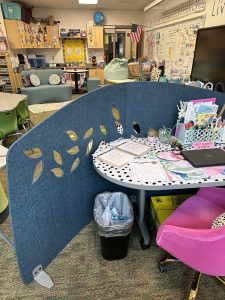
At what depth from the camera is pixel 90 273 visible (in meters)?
1.39

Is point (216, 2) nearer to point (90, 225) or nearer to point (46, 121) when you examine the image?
point (46, 121)

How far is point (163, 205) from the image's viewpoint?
169 centimetres

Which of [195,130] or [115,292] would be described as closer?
[115,292]

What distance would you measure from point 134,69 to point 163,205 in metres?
2.48

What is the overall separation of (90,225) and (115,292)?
60 cm

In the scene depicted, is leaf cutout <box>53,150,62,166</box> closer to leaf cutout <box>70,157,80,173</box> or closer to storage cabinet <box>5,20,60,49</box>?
leaf cutout <box>70,157,80,173</box>

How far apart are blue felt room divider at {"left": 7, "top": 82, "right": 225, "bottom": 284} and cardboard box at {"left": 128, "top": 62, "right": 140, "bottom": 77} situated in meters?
1.98

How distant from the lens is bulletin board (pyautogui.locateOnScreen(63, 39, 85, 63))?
7250mm

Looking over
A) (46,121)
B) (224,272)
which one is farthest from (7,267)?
(224,272)

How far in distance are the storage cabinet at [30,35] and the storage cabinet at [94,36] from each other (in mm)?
1058

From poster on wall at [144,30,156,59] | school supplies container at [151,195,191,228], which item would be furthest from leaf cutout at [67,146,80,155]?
poster on wall at [144,30,156,59]

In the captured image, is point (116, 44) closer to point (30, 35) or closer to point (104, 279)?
point (30, 35)

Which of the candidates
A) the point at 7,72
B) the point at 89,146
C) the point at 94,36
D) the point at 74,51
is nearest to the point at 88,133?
the point at 89,146

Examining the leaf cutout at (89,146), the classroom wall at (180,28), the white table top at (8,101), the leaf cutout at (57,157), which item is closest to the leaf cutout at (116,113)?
the leaf cutout at (89,146)
